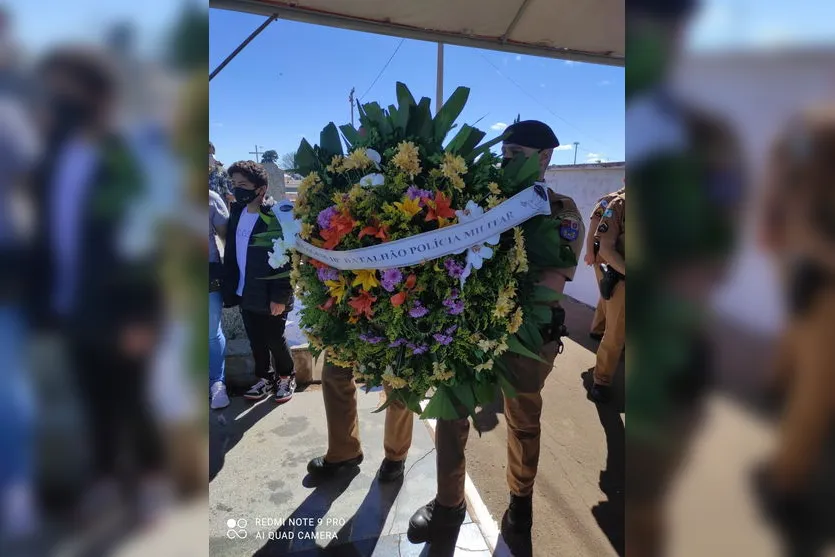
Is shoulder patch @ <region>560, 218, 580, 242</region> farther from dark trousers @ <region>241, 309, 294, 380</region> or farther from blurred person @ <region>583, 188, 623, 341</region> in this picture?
dark trousers @ <region>241, 309, 294, 380</region>

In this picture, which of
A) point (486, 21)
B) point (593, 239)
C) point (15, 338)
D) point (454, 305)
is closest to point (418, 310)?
point (454, 305)

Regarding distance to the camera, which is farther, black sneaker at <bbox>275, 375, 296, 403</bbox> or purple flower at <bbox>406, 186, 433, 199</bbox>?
black sneaker at <bbox>275, 375, 296, 403</bbox>

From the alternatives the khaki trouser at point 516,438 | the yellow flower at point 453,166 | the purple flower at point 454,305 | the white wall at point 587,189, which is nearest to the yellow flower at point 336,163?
the yellow flower at point 453,166

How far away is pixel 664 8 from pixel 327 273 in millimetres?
1704

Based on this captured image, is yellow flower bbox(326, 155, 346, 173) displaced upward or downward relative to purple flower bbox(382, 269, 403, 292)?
upward

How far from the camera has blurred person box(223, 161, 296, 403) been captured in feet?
11.8

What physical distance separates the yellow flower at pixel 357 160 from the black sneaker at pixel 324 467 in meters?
1.87

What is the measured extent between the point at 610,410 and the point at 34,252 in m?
4.12

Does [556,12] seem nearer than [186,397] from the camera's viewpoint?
No

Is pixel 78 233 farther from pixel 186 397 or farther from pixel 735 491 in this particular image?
pixel 735 491

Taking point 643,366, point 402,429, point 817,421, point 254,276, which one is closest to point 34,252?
point 643,366

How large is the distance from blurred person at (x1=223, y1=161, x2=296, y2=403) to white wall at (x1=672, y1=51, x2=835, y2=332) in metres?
3.25

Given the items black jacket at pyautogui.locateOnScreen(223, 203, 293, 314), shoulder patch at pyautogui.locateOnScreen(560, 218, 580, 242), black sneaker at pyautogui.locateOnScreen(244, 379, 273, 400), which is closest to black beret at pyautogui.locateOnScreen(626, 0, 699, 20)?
shoulder patch at pyautogui.locateOnScreen(560, 218, 580, 242)

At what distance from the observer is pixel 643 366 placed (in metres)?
0.53
